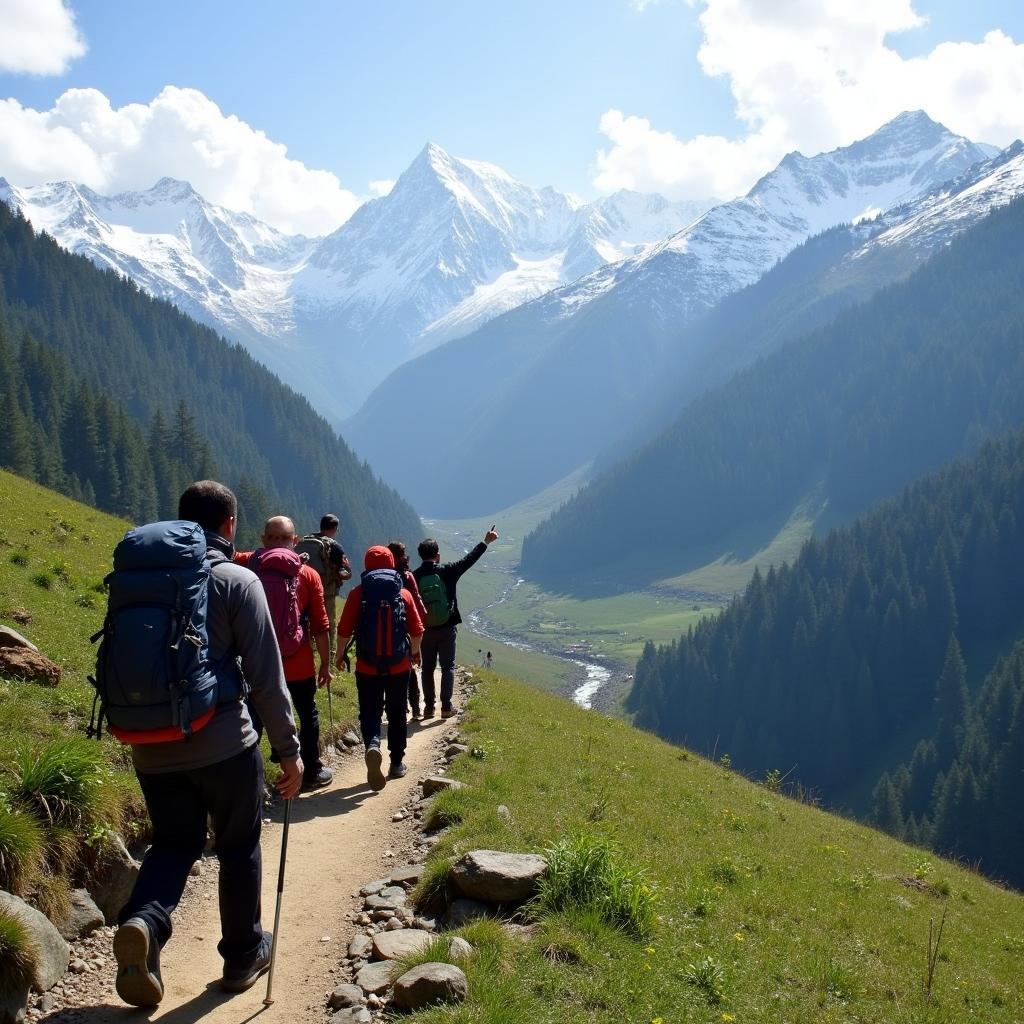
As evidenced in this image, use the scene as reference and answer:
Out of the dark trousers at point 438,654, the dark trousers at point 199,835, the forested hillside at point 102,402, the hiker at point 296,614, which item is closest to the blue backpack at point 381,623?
the hiker at point 296,614

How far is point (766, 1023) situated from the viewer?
7594 mm

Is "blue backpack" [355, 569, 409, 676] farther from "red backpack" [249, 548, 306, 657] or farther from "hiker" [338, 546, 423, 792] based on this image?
"red backpack" [249, 548, 306, 657]

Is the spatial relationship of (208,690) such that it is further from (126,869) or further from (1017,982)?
(1017,982)

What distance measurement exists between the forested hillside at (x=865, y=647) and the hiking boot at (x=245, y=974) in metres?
120

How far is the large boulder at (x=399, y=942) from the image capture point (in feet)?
25.3

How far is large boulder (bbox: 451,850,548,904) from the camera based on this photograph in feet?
28.2

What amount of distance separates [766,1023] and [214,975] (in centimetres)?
558

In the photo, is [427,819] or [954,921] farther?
[954,921]

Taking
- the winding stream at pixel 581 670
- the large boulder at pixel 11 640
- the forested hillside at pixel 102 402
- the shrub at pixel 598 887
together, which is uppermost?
the forested hillside at pixel 102 402

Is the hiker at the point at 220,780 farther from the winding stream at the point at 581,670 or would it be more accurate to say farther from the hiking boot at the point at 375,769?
the winding stream at the point at 581,670

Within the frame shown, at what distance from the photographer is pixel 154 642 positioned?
589 cm

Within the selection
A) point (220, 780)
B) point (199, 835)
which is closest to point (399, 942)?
point (199, 835)

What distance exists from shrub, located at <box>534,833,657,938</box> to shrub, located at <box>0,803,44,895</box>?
520 centimetres

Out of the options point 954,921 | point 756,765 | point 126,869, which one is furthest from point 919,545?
point 126,869
